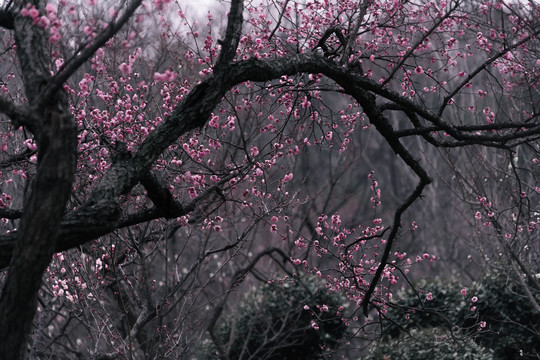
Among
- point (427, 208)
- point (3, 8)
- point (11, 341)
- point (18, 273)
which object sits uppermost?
point (427, 208)

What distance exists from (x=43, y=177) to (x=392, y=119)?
16825 millimetres

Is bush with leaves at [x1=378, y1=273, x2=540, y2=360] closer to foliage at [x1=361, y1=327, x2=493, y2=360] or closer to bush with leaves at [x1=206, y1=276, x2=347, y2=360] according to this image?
foliage at [x1=361, y1=327, x2=493, y2=360]

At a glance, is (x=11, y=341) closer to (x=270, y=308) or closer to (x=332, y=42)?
(x=332, y=42)

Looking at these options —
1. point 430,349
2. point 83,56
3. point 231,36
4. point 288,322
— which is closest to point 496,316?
point 430,349

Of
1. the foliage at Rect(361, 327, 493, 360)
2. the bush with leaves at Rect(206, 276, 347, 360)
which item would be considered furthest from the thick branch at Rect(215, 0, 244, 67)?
the bush with leaves at Rect(206, 276, 347, 360)

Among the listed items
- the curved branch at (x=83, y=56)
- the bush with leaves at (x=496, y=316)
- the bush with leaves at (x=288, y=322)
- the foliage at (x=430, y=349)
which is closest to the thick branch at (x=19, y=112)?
the curved branch at (x=83, y=56)

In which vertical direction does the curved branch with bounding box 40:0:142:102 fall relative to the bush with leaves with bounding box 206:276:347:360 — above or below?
below

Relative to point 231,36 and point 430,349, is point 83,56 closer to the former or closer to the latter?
point 231,36

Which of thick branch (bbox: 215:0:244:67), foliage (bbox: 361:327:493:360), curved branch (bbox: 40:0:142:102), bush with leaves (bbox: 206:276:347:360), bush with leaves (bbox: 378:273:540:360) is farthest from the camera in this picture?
bush with leaves (bbox: 206:276:347:360)

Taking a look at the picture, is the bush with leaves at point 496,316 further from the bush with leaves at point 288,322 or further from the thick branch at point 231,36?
the thick branch at point 231,36

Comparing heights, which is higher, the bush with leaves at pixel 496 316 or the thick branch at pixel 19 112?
the bush with leaves at pixel 496 316

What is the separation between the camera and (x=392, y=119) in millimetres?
18797

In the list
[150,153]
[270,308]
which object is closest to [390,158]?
[270,308]

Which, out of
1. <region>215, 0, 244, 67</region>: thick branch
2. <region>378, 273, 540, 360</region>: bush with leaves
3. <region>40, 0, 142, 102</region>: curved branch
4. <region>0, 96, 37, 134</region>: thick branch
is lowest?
<region>0, 96, 37, 134</region>: thick branch
